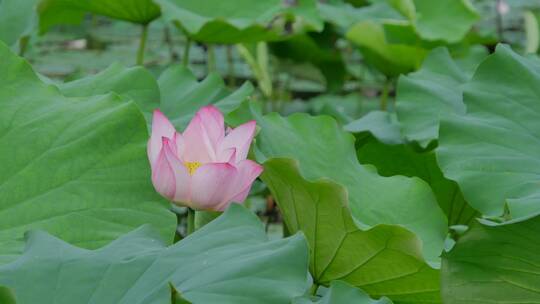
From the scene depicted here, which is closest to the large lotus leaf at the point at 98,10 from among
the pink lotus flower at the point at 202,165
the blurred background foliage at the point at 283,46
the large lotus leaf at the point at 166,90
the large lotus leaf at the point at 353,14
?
the blurred background foliage at the point at 283,46

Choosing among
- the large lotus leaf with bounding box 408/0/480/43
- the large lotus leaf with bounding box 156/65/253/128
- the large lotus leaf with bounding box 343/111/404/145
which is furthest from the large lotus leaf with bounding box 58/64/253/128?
the large lotus leaf with bounding box 408/0/480/43

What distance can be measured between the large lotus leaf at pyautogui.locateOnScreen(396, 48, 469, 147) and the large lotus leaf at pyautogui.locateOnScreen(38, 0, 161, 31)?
2.17ft

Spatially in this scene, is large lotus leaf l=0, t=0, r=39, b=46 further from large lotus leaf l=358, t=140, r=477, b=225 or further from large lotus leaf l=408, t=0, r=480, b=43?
large lotus leaf l=408, t=0, r=480, b=43

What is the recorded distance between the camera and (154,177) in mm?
1112

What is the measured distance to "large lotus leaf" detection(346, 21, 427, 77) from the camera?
2729mm

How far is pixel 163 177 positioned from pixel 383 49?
5.70ft

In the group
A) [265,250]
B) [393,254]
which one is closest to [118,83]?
[393,254]

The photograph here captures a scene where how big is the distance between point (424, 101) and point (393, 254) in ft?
1.73

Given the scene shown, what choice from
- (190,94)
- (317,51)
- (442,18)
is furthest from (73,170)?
(317,51)

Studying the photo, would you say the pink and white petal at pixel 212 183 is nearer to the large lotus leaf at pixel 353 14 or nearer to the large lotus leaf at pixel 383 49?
the large lotus leaf at pixel 383 49

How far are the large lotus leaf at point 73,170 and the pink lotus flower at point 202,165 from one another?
0.07 metres

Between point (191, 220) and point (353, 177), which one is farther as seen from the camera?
point (353, 177)

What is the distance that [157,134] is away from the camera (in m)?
1.14

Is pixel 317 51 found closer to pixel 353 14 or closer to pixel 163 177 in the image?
pixel 353 14
